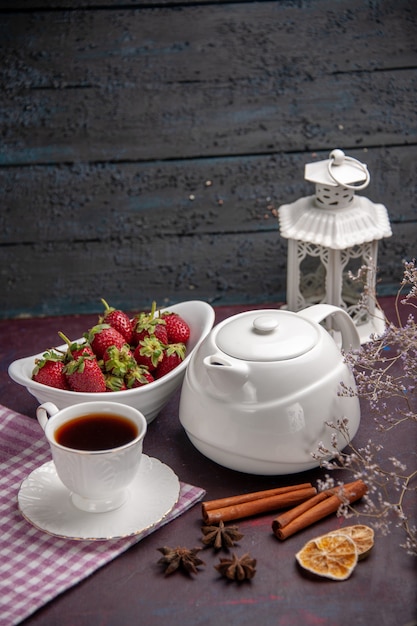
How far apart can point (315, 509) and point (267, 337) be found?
9.1 inches

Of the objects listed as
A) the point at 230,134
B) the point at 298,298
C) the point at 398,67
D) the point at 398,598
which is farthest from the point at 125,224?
the point at 398,598

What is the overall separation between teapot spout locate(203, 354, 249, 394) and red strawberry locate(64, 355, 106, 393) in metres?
0.17

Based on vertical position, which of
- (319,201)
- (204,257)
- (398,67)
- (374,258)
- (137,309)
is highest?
(398,67)

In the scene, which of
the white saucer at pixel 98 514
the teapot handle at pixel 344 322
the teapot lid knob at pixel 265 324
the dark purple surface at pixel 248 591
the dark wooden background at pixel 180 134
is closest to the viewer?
the dark purple surface at pixel 248 591

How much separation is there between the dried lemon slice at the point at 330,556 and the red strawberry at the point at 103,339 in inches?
16.5

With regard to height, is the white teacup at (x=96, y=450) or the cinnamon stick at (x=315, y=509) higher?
the white teacup at (x=96, y=450)

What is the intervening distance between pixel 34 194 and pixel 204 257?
1.21 feet

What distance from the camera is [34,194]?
1.63 meters

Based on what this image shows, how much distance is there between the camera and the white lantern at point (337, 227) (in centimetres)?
140

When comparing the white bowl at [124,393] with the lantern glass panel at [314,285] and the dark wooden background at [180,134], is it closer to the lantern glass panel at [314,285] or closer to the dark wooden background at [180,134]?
the lantern glass panel at [314,285]

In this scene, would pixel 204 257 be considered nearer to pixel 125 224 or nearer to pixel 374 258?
pixel 125 224

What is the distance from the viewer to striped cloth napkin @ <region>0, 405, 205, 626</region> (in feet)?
2.92

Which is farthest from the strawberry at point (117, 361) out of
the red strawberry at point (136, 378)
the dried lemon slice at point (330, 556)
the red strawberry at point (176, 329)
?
the dried lemon slice at point (330, 556)

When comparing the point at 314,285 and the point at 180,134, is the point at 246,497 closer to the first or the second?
the point at 314,285
